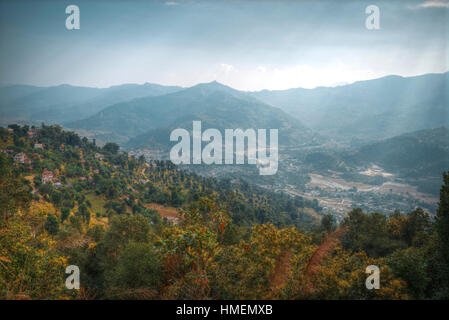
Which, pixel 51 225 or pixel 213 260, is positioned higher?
pixel 213 260

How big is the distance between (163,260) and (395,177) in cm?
12460

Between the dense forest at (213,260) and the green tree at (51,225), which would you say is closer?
the dense forest at (213,260)

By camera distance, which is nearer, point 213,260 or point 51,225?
point 213,260

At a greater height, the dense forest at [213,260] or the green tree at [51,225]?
the dense forest at [213,260]

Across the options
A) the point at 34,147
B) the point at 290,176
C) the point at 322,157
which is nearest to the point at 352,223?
the point at 34,147

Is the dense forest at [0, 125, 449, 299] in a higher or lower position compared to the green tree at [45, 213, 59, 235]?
higher

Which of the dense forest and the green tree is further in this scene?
the green tree
